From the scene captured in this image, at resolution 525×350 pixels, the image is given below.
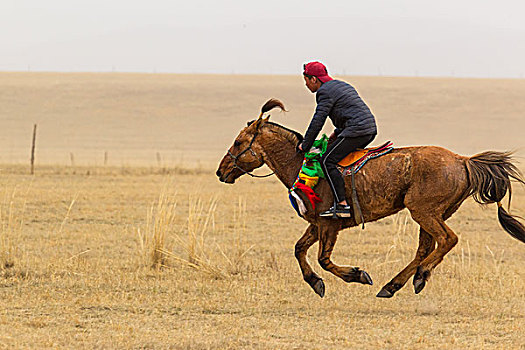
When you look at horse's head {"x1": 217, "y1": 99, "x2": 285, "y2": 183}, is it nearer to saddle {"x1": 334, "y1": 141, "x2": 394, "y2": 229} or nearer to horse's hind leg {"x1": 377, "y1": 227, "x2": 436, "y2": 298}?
saddle {"x1": 334, "y1": 141, "x2": 394, "y2": 229}

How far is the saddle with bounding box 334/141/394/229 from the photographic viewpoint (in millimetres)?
8281

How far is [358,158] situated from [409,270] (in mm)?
1336

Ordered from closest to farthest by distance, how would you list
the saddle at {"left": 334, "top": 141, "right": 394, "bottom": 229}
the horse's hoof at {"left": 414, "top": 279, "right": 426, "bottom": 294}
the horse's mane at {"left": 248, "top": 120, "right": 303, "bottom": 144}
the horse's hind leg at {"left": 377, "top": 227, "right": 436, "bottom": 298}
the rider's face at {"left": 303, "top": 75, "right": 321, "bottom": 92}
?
the horse's hoof at {"left": 414, "top": 279, "right": 426, "bottom": 294} < the saddle at {"left": 334, "top": 141, "right": 394, "bottom": 229} < the horse's hind leg at {"left": 377, "top": 227, "right": 436, "bottom": 298} < the rider's face at {"left": 303, "top": 75, "right": 321, "bottom": 92} < the horse's mane at {"left": 248, "top": 120, "right": 303, "bottom": 144}

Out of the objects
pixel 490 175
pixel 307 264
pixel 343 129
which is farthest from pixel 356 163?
pixel 490 175

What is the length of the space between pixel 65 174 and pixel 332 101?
18998 mm

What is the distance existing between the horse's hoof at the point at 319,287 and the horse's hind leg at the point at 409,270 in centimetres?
61

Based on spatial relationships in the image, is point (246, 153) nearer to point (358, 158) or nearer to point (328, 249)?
point (358, 158)

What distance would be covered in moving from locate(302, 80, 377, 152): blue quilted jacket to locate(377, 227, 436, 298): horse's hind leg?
137 centimetres

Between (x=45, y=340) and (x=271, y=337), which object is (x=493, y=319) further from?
(x=45, y=340)

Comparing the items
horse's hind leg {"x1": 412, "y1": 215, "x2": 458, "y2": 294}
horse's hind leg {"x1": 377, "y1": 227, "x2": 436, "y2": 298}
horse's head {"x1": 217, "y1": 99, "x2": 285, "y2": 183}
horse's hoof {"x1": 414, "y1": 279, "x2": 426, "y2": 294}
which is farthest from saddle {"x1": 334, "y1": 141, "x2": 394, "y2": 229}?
horse's head {"x1": 217, "y1": 99, "x2": 285, "y2": 183}

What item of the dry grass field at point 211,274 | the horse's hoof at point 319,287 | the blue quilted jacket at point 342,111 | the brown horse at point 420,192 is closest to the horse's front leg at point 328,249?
the brown horse at point 420,192

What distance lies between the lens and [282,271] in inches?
415

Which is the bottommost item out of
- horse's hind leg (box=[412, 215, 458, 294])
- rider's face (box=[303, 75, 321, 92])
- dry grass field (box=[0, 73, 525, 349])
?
dry grass field (box=[0, 73, 525, 349])

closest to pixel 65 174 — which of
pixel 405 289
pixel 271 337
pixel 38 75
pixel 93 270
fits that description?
pixel 93 270
